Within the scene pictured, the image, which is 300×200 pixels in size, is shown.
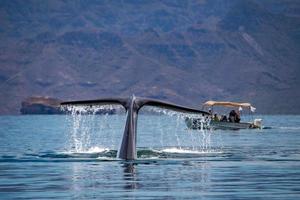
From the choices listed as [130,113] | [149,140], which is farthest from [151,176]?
[149,140]

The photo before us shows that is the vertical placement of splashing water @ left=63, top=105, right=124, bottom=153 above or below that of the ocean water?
above

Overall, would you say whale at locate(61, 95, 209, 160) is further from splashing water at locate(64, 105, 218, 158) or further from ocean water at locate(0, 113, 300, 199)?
ocean water at locate(0, 113, 300, 199)

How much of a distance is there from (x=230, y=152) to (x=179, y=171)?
1356cm

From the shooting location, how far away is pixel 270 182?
3111cm

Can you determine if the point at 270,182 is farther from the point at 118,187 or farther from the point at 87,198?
the point at 87,198

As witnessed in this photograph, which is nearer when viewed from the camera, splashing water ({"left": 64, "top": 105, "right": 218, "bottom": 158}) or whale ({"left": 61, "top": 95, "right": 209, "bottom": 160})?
whale ({"left": 61, "top": 95, "right": 209, "bottom": 160})

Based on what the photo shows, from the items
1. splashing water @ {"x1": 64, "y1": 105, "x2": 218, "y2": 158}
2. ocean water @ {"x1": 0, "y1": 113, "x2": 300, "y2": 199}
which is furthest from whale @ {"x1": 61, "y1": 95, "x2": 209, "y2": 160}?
ocean water @ {"x1": 0, "y1": 113, "x2": 300, "y2": 199}

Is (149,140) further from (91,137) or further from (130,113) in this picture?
(130,113)

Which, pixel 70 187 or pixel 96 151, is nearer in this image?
pixel 70 187

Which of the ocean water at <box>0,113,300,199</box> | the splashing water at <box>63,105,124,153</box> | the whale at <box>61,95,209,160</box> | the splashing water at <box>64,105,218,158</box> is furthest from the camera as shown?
the splashing water at <box>64,105,218,158</box>

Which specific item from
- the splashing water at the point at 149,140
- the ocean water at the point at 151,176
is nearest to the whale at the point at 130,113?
the splashing water at the point at 149,140

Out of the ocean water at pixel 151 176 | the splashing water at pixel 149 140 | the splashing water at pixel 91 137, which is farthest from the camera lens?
the splashing water at pixel 149 140

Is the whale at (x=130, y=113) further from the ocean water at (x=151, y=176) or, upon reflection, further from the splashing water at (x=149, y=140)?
the ocean water at (x=151, y=176)

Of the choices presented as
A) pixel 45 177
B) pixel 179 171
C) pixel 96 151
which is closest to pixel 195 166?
pixel 179 171
